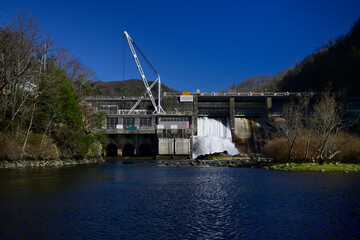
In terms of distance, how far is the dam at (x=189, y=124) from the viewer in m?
75.2

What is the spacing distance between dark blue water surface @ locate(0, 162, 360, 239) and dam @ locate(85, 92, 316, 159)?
172ft

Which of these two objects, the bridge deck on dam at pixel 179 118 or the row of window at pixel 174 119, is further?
the row of window at pixel 174 119

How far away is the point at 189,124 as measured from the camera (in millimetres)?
78625

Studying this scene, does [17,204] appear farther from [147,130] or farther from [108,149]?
[108,149]

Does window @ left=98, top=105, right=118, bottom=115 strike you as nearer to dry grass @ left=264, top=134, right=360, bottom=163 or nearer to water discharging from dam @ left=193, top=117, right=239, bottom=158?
water discharging from dam @ left=193, top=117, right=239, bottom=158

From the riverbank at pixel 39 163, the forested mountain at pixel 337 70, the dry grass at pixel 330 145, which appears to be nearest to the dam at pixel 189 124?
the forested mountain at pixel 337 70

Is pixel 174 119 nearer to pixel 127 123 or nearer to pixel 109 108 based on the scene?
pixel 127 123

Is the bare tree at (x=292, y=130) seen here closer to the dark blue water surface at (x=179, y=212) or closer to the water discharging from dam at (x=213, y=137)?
the dark blue water surface at (x=179, y=212)

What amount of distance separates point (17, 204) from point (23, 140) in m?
30.4

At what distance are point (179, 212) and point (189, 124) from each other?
63704 millimetres

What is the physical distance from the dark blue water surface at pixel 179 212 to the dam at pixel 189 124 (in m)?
52.3

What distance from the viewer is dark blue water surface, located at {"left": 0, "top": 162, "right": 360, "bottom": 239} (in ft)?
37.9

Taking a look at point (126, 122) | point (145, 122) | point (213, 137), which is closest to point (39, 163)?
point (126, 122)

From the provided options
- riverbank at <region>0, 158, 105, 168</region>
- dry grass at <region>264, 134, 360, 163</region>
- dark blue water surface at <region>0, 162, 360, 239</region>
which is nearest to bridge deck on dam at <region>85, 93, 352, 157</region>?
riverbank at <region>0, 158, 105, 168</region>
